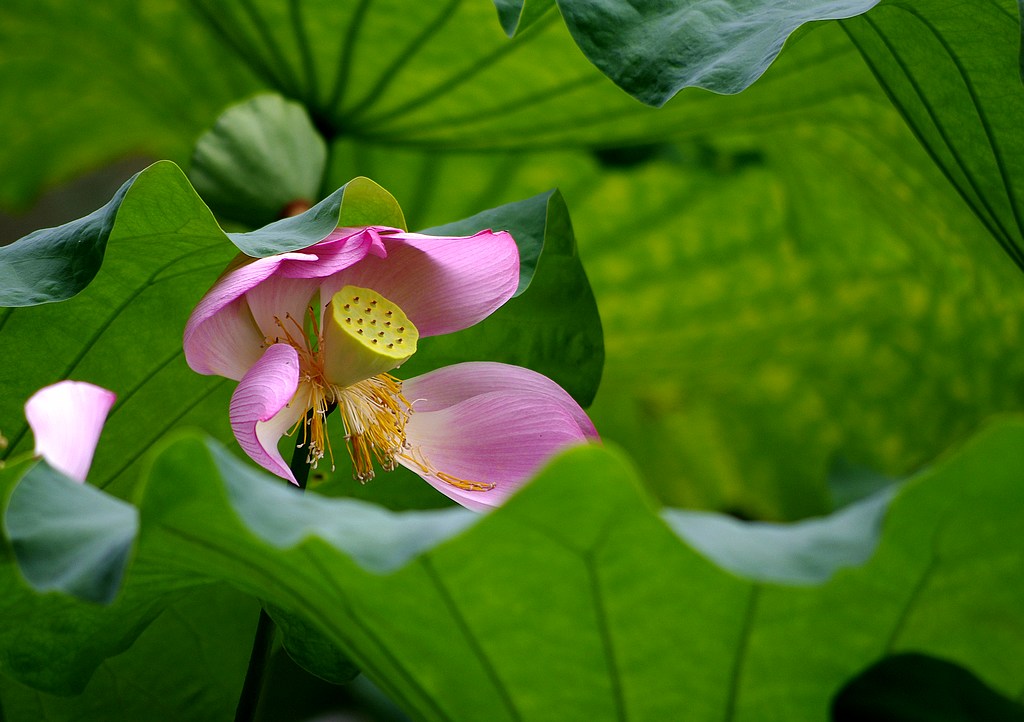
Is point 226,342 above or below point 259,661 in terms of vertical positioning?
above

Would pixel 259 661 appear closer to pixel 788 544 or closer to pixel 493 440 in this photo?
pixel 493 440

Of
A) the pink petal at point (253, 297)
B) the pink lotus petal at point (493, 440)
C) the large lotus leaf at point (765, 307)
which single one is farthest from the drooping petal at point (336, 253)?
the large lotus leaf at point (765, 307)

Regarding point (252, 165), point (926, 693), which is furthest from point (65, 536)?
point (252, 165)

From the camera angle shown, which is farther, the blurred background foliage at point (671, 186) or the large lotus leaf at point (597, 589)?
the blurred background foliage at point (671, 186)

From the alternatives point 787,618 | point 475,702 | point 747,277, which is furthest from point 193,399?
point 747,277

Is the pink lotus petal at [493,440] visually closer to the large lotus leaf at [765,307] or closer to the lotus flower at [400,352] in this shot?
the lotus flower at [400,352]

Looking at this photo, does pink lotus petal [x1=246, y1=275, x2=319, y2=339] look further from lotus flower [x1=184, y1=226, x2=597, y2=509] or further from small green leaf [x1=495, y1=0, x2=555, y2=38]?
small green leaf [x1=495, y1=0, x2=555, y2=38]
